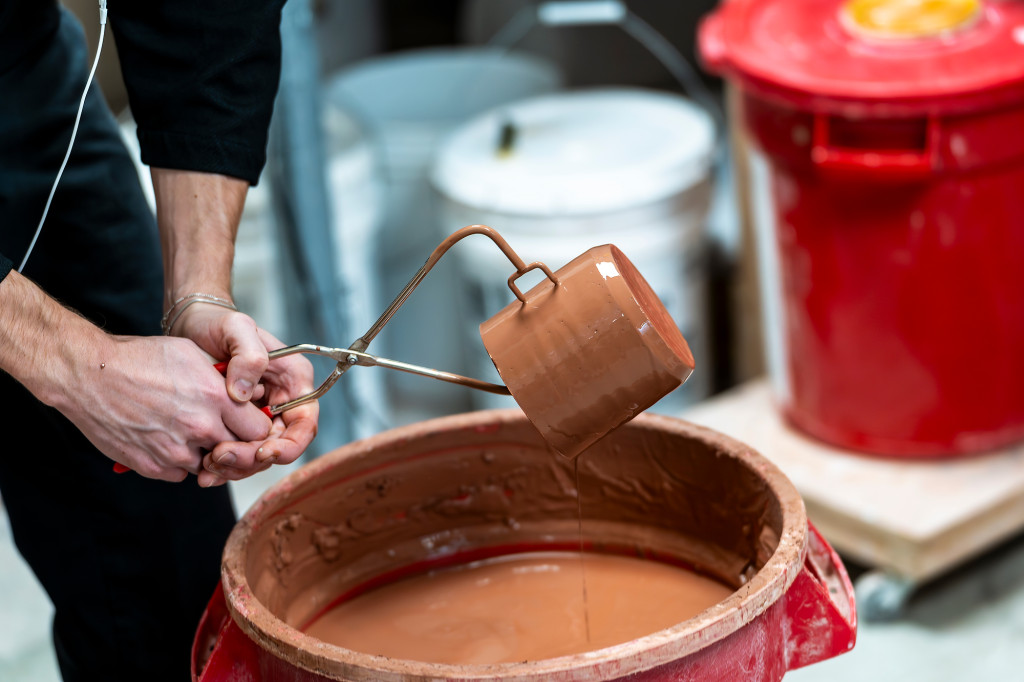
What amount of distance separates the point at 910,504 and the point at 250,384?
125 centimetres

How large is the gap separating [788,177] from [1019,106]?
1.18ft

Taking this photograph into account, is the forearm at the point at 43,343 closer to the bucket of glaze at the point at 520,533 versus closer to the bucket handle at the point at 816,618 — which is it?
the bucket of glaze at the point at 520,533

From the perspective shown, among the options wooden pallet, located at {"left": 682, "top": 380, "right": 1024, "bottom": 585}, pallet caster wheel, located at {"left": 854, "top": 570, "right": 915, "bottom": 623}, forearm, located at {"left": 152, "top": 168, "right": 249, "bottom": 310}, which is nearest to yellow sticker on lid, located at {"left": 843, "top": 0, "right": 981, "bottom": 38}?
wooden pallet, located at {"left": 682, "top": 380, "right": 1024, "bottom": 585}

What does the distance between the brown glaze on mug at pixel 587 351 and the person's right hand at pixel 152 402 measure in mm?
248

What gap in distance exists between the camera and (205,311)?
1135mm

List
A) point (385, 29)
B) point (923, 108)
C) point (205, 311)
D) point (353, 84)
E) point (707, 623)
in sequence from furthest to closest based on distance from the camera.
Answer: point (385, 29)
point (353, 84)
point (923, 108)
point (205, 311)
point (707, 623)

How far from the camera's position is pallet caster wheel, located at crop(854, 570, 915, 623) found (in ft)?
6.27

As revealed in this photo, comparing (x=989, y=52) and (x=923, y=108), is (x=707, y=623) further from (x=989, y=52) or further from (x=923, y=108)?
(x=989, y=52)

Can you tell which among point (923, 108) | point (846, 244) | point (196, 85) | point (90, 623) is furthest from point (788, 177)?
point (90, 623)

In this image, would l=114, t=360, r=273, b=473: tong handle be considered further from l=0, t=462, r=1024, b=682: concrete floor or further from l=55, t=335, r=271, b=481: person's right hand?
l=0, t=462, r=1024, b=682: concrete floor

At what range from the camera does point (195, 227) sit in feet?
3.93

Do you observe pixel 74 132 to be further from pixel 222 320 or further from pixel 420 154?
pixel 420 154

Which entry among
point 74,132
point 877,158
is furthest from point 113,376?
point 877,158

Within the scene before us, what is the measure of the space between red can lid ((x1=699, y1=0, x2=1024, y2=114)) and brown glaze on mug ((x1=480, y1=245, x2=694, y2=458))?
868mm
